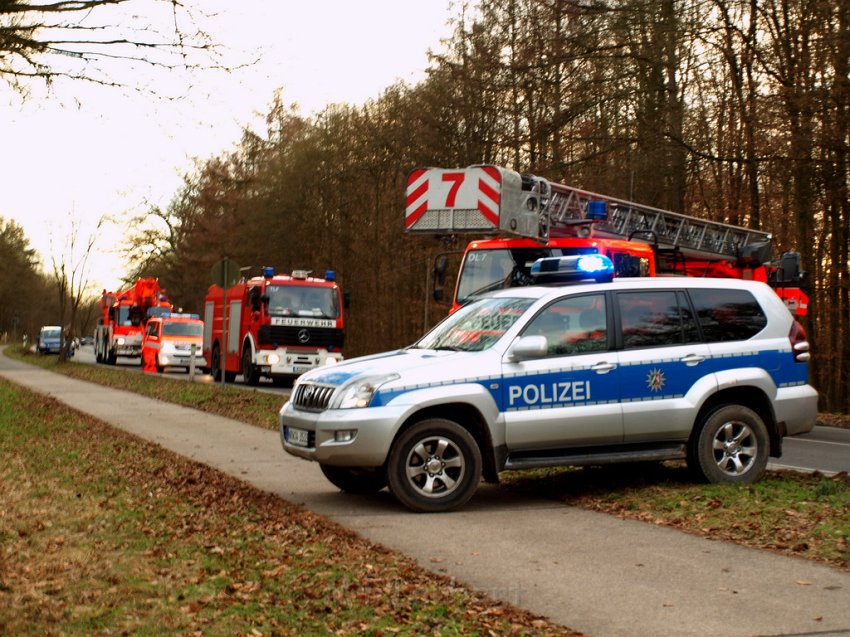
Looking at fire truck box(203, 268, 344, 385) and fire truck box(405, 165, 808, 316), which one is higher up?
fire truck box(405, 165, 808, 316)

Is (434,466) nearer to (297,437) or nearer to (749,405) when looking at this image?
(297,437)

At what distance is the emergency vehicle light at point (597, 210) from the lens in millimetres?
17578

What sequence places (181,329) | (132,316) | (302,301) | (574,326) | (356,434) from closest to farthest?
(356,434) < (574,326) < (302,301) < (181,329) < (132,316)

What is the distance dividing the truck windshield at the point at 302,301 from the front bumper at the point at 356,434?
2060cm

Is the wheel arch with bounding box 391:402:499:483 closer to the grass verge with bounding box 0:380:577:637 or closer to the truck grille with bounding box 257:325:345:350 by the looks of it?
the grass verge with bounding box 0:380:577:637

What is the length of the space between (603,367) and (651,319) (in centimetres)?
73

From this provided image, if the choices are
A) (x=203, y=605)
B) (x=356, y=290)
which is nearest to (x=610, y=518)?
(x=203, y=605)

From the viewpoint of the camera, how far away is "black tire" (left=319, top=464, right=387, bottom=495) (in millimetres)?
10352

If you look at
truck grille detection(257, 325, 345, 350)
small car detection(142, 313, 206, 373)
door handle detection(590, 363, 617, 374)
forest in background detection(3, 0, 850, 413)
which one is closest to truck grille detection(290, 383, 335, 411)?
door handle detection(590, 363, 617, 374)

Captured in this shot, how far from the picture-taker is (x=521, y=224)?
55.2 ft

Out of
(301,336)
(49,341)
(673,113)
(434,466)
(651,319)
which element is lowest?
(434,466)

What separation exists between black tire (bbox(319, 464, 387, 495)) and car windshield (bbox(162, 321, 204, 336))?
3171cm

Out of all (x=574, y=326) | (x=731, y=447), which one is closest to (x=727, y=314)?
(x=731, y=447)

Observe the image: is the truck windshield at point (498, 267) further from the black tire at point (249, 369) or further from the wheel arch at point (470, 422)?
the black tire at point (249, 369)
